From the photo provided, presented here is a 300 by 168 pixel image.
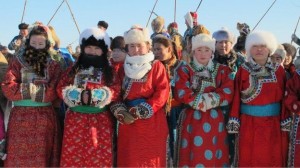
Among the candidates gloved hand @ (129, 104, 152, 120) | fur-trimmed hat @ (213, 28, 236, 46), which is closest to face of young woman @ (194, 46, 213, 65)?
fur-trimmed hat @ (213, 28, 236, 46)

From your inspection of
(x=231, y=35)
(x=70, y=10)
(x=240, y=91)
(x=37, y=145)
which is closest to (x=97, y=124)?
(x=37, y=145)

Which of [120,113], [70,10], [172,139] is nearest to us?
[120,113]

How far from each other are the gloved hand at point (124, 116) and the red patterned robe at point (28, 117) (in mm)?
582

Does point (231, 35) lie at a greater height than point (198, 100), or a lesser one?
greater

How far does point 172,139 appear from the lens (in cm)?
416

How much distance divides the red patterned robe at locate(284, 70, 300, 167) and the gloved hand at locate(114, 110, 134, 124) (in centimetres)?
126

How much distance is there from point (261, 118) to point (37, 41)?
6.51ft

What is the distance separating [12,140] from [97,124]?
727 millimetres

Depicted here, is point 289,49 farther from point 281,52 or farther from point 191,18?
point 191,18

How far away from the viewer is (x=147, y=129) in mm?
3684

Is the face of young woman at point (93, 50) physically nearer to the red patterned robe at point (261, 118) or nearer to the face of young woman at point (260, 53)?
the red patterned robe at point (261, 118)

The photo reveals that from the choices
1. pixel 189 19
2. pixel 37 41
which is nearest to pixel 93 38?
pixel 37 41

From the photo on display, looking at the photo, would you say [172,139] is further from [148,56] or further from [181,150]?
[148,56]

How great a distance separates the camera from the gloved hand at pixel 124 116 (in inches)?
141
